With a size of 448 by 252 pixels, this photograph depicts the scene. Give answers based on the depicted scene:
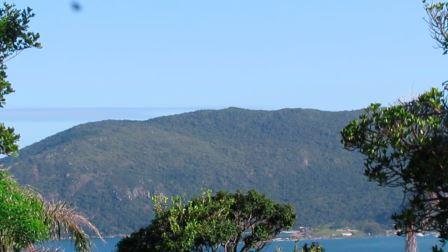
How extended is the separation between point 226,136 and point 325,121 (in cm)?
1565

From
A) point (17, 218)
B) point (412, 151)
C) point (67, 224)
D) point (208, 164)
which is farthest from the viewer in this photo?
point (208, 164)

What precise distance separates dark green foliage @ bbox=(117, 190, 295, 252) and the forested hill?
99391mm

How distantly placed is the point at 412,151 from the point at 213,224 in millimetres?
12419

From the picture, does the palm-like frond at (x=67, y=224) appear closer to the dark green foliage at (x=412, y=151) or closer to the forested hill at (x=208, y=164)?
the dark green foliage at (x=412, y=151)

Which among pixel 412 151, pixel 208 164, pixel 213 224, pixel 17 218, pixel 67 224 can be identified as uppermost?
pixel 412 151

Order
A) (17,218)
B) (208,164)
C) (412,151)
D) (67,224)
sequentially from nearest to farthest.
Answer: (412,151) < (17,218) < (67,224) < (208,164)

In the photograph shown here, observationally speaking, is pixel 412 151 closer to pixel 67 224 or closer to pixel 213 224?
pixel 67 224

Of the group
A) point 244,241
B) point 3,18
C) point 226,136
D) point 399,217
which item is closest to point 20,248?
point 3,18

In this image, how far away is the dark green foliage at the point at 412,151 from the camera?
9.66 m

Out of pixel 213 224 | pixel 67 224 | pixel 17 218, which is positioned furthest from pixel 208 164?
pixel 17 218

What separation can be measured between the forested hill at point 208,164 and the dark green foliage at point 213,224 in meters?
99.4

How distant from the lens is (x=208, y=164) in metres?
146

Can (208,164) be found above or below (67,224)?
below

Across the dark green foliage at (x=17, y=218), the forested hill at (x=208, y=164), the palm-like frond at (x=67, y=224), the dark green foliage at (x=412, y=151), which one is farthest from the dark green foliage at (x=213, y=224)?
the forested hill at (x=208, y=164)
